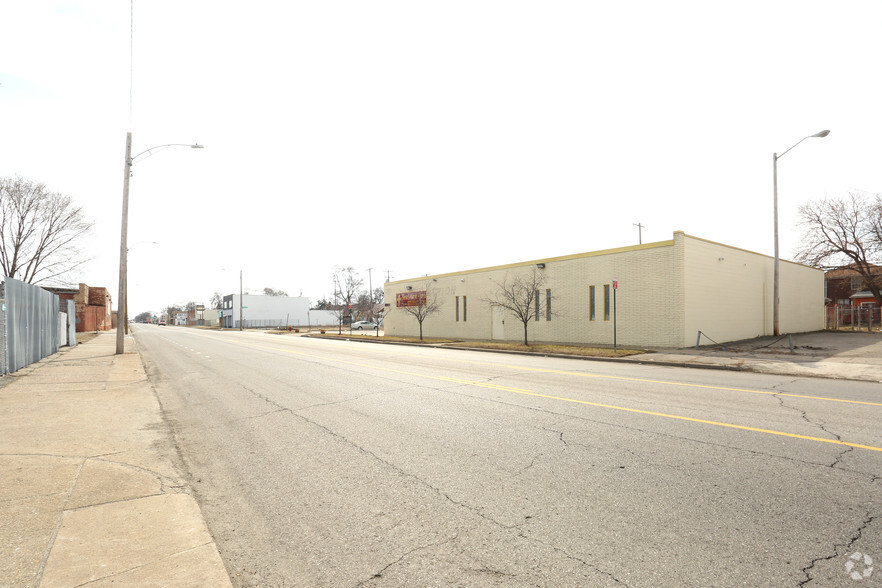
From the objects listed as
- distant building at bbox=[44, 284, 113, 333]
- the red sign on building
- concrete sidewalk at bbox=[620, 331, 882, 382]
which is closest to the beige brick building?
concrete sidewalk at bbox=[620, 331, 882, 382]

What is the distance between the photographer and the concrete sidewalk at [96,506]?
2992mm

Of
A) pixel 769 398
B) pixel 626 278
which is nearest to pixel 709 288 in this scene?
pixel 626 278

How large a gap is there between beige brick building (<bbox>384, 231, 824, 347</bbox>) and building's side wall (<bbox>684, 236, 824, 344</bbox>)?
5cm

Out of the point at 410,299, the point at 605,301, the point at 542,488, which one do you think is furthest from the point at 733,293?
the point at 542,488

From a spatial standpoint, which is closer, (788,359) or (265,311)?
(788,359)

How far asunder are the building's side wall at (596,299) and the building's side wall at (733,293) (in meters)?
0.89

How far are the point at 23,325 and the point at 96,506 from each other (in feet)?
46.9

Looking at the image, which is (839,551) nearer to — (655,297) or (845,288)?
(655,297)

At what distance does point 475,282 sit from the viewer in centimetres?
3297

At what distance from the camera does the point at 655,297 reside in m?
21.5

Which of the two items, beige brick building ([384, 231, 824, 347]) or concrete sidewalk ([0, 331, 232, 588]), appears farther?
beige brick building ([384, 231, 824, 347])

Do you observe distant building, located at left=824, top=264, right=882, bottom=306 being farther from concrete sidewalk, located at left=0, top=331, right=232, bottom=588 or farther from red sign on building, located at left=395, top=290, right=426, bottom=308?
concrete sidewalk, located at left=0, top=331, right=232, bottom=588

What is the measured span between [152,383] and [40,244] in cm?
3864

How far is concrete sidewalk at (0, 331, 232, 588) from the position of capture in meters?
2.99
